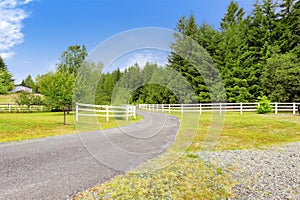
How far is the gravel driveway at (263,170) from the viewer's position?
2.94m

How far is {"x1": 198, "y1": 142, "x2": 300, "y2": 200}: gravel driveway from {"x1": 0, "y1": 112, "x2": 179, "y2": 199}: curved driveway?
158 centimetres

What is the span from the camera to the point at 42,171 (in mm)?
3455

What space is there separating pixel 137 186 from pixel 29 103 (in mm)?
28689

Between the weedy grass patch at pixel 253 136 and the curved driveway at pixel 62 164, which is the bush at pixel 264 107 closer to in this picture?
the weedy grass patch at pixel 253 136

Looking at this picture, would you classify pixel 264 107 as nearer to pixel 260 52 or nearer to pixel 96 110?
pixel 260 52

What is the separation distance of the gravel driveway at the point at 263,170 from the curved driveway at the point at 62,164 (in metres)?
1.58

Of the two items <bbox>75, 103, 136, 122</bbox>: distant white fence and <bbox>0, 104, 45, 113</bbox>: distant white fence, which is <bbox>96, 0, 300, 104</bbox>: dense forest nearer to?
<bbox>75, 103, 136, 122</bbox>: distant white fence

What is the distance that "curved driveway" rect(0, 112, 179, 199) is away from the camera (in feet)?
9.00

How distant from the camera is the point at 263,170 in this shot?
390cm

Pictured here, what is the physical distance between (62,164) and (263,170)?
379cm

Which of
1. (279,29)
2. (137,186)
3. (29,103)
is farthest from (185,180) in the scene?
(29,103)

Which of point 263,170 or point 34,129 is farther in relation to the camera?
point 34,129

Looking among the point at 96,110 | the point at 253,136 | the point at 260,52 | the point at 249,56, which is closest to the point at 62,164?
the point at 96,110

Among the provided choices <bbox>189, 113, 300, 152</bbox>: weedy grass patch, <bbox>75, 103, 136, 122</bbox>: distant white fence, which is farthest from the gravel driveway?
<bbox>75, 103, 136, 122</bbox>: distant white fence
